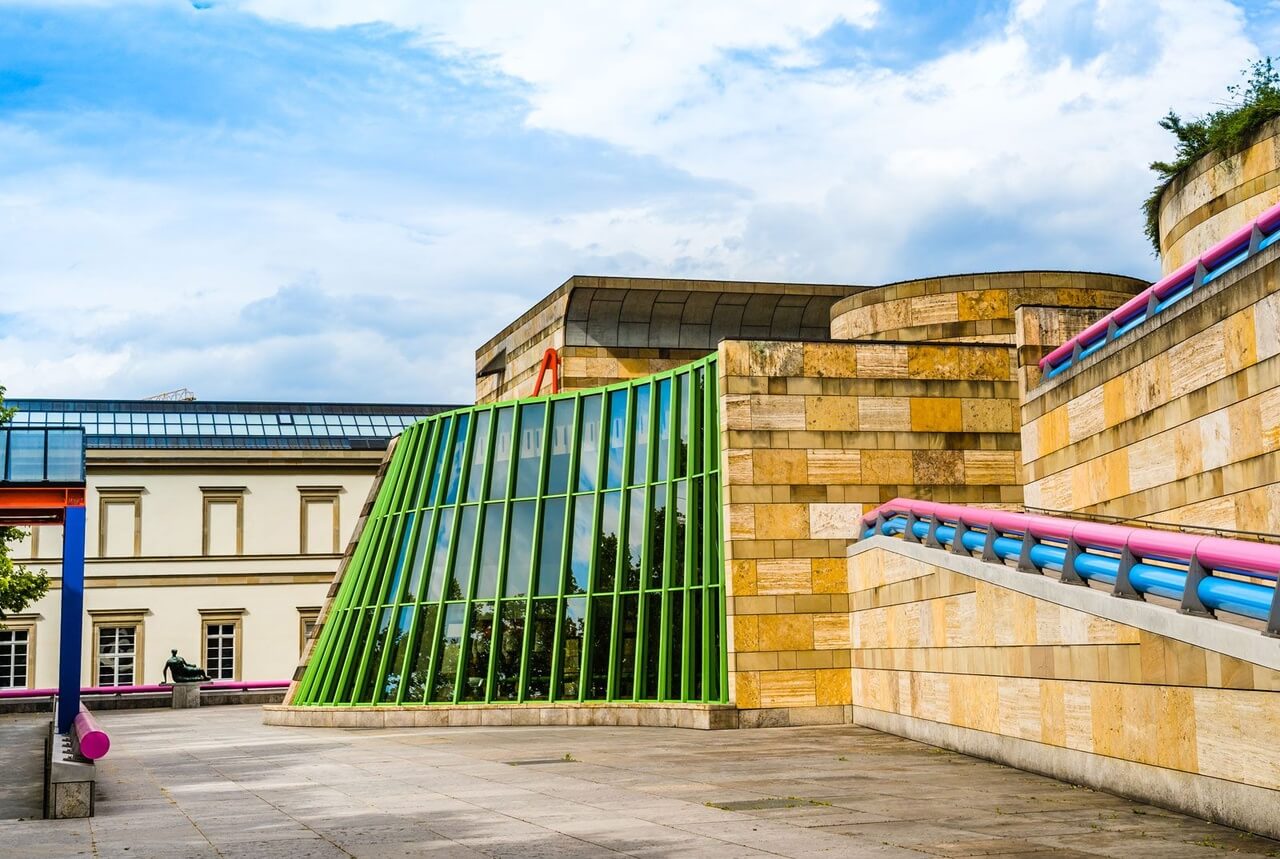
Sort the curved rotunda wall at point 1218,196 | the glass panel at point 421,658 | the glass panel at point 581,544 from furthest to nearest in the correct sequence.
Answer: the glass panel at point 421,658, the glass panel at point 581,544, the curved rotunda wall at point 1218,196

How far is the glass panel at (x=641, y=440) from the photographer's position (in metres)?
26.0

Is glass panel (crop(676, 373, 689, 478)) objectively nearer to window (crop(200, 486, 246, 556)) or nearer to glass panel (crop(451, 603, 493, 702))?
glass panel (crop(451, 603, 493, 702))

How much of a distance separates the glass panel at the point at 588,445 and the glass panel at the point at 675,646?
10.3 feet

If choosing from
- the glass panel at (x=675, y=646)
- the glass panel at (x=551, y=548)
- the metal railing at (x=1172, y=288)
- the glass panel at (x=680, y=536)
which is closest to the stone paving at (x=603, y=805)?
the glass panel at (x=675, y=646)

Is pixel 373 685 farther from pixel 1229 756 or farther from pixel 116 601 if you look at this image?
pixel 116 601

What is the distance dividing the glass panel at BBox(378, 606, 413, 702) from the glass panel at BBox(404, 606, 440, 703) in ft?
0.72

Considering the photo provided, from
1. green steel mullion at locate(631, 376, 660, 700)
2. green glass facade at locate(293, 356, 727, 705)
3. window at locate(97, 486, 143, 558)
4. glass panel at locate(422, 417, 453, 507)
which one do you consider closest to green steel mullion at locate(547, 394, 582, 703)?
green glass facade at locate(293, 356, 727, 705)

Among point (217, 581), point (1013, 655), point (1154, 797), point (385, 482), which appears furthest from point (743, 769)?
point (217, 581)

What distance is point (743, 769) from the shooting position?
1627cm

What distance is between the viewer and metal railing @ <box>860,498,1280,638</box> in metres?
10.8

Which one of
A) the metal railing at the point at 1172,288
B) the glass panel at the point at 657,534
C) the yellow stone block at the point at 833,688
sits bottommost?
the yellow stone block at the point at 833,688

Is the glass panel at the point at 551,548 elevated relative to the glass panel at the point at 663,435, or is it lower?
lower

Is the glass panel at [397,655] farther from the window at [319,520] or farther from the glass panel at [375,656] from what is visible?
the window at [319,520]

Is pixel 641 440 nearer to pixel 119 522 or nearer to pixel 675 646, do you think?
pixel 675 646
